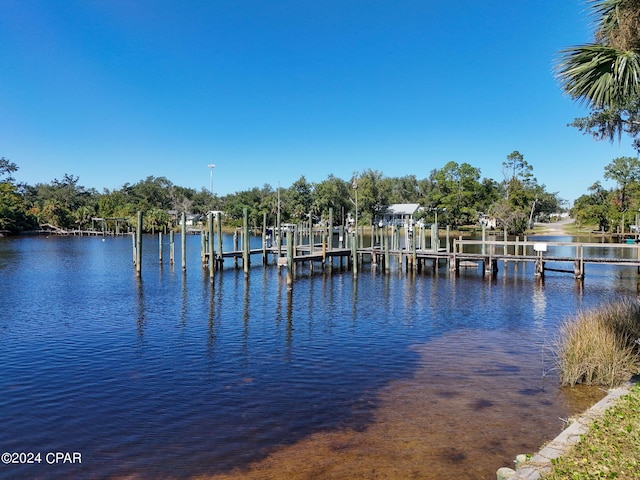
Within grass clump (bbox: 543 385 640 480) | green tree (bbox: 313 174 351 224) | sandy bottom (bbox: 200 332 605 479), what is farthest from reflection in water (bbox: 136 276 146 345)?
green tree (bbox: 313 174 351 224)

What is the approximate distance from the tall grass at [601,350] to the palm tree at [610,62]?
513 centimetres

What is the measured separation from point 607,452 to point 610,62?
6.94 m

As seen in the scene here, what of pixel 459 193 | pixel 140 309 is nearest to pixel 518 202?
pixel 459 193

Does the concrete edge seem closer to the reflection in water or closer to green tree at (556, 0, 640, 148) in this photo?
green tree at (556, 0, 640, 148)

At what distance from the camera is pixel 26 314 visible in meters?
19.8

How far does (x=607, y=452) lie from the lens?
18.9 ft

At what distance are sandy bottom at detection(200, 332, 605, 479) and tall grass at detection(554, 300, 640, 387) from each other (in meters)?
0.42

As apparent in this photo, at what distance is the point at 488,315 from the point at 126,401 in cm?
1534

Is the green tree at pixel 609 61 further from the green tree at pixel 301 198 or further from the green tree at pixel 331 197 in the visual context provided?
the green tree at pixel 301 198

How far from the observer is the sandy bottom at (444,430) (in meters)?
7.74

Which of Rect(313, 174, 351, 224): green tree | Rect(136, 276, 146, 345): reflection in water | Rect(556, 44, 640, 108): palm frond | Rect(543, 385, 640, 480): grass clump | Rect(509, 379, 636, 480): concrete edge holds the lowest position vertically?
Rect(136, 276, 146, 345): reflection in water

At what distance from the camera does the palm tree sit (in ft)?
27.5

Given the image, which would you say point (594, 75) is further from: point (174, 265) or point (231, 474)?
point (174, 265)

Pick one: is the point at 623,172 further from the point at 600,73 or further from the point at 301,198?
the point at 600,73
